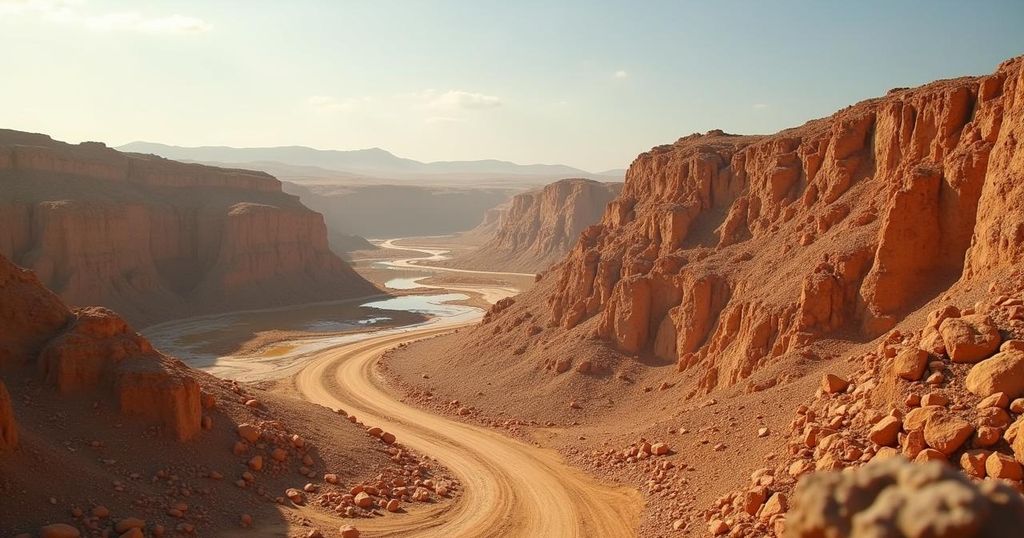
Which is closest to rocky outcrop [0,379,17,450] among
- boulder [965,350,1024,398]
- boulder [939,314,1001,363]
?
boulder [965,350,1024,398]

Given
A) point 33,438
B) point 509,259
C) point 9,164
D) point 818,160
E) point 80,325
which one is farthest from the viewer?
point 509,259

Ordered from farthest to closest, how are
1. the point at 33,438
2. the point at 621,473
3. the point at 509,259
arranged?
the point at 509,259 → the point at 621,473 → the point at 33,438

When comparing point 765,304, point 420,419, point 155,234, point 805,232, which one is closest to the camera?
point 765,304

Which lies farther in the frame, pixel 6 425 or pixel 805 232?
pixel 805 232

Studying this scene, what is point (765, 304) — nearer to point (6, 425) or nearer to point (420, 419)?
point (420, 419)

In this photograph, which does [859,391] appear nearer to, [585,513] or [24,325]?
[585,513]

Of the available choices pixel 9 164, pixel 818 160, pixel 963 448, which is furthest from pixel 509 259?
pixel 963 448

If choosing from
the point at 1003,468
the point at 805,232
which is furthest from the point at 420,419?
the point at 1003,468
